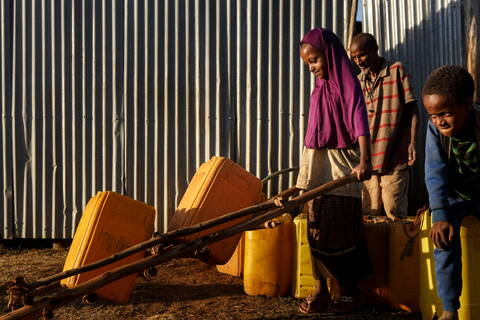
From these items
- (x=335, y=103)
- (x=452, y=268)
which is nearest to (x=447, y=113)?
(x=452, y=268)

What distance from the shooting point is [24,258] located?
14.7 ft

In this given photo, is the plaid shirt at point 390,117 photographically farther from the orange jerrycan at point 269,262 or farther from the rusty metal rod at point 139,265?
the rusty metal rod at point 139,265

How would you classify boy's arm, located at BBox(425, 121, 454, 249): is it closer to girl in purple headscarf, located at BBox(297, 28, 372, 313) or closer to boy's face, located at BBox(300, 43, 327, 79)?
girl in purple headscarf, located at BBox(297, 28, 372, 313)

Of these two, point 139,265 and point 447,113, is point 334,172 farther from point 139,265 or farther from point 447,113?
point 139,265

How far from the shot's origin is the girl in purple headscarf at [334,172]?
3.00 meters

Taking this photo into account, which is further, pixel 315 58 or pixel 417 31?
pixel 417 31

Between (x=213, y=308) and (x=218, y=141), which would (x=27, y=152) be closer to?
(x=218, y=141)

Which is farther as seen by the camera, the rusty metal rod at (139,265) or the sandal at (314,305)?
the sandal at (314,305)

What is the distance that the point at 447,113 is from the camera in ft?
7.49

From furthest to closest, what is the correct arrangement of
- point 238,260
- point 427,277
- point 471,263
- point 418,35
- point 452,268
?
point 418,35 → point 238,260 → point 427,277 → point 471,263 → point 452,268

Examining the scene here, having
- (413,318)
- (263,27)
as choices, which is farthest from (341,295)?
(263,27)

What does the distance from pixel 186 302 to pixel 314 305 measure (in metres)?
0.88

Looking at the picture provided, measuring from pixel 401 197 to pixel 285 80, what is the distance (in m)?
1.54

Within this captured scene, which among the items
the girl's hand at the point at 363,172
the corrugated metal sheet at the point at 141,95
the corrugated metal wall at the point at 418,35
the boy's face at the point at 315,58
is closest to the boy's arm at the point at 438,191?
the girl's hand at the point at 363,172
